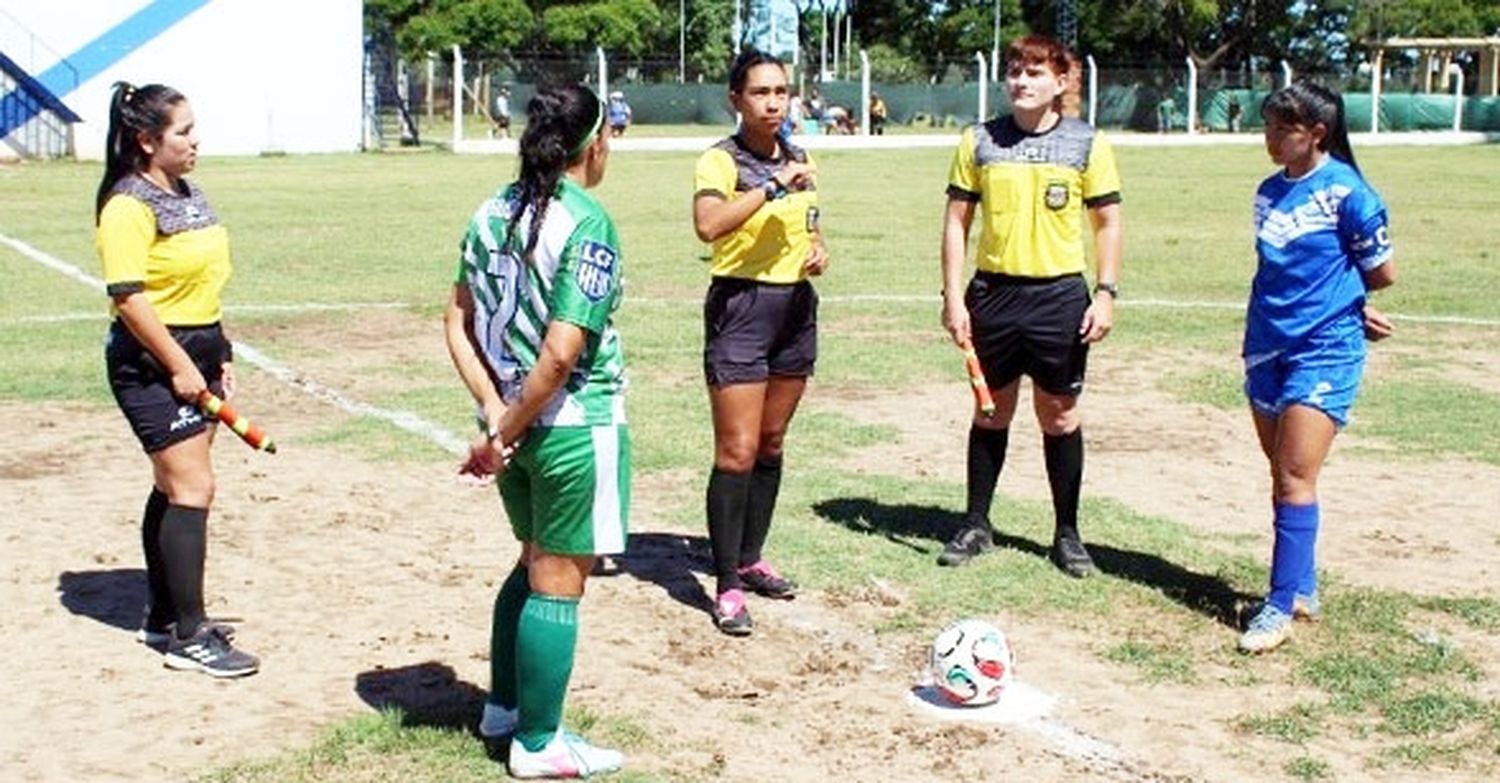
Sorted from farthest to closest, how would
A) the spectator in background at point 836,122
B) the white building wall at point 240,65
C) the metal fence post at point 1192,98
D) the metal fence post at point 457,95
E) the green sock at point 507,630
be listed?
the metal fence post at point 1192,98 → the spectator in background at point 836,122 → the metal fence post at point 457,95 → the white building wall at point 240,65 → the green sock at point 507,630

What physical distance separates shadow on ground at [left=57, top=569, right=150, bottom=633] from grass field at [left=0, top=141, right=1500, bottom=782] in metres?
1.75

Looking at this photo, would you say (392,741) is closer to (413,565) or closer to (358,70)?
(413,565)

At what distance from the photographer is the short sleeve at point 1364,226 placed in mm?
6797

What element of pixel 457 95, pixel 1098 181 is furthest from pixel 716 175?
pixel 457 95

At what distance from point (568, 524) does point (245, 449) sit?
18.5 feet

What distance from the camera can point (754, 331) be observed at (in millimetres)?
7234

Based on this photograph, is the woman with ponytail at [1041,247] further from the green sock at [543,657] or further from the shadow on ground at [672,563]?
the green sock at [543,657]

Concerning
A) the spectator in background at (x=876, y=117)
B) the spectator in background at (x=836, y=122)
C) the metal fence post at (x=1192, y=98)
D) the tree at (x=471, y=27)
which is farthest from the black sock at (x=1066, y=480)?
the tree at (x=471, y=27)

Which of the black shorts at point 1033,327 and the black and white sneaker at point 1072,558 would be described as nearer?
the black shorts at point 1033,327

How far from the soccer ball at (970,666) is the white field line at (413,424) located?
19 cm

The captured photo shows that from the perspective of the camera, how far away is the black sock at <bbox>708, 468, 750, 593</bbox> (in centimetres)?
721

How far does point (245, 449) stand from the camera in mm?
10367

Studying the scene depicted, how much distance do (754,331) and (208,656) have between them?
7.59ft

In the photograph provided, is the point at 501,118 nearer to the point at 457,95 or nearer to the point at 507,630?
the point at 457,95
